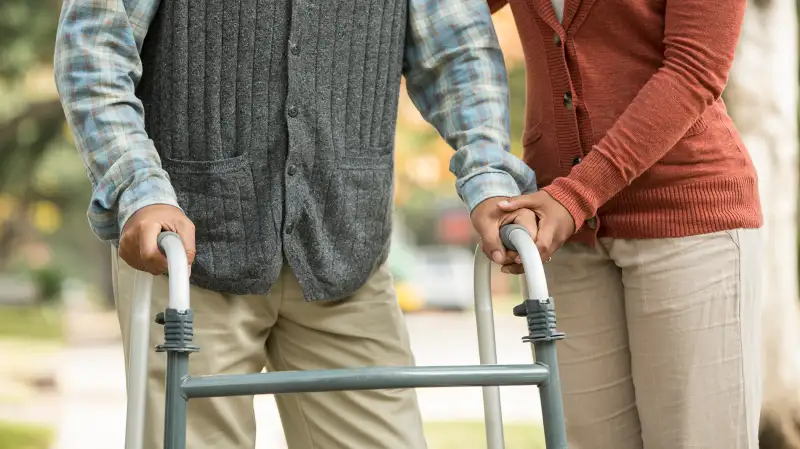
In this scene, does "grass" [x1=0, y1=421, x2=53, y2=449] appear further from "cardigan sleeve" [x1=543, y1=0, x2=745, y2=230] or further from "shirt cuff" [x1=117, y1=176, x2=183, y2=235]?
"cardigan sleeve" [x1=543, y1=0, x2=745, y2=230]

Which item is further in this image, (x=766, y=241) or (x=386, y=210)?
(x=766, y=241)

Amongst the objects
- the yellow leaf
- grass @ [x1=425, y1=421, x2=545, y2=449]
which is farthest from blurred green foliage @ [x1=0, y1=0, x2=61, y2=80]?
the yellow leaf

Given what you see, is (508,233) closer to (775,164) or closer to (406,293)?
(775,164)

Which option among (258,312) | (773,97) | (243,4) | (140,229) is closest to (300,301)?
(258,312)

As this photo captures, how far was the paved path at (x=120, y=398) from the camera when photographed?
6.47 m

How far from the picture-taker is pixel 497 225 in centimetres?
193

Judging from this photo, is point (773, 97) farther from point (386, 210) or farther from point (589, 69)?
point (386, 210)

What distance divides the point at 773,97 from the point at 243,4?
8.89 ft

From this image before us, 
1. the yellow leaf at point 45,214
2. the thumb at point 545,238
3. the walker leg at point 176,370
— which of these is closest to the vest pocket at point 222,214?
the walker leg at point 176,370

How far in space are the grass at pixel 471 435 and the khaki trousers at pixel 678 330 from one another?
3455 millimetres

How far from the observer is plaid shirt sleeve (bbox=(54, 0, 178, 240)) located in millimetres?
1841

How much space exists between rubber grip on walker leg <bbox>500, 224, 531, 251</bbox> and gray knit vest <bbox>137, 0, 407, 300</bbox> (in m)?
0.31

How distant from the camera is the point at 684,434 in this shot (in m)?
2.13

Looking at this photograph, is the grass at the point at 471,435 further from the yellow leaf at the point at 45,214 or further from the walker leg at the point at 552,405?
the yellow leaf at the point at 45,214
